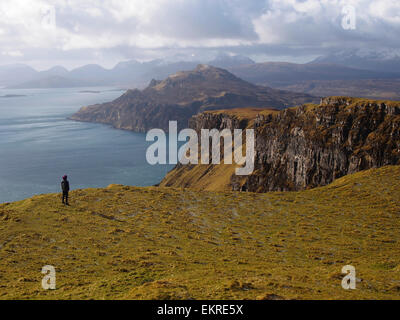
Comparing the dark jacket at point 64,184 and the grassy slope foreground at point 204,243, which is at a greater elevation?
the dark jacket at point 64,184

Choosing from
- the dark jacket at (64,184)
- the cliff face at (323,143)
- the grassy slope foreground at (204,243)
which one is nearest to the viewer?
the grassy slope foreground at (204,243)

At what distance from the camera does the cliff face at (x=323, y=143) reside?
8506 cm

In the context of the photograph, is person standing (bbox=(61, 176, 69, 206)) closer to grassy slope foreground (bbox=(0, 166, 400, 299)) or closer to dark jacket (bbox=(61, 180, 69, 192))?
dark jacket (bbox=(61, 180, 69, 192))

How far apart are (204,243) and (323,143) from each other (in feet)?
274

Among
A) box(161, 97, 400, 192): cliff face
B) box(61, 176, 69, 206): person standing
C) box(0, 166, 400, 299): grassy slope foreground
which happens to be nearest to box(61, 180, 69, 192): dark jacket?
box(61, 176, 69, 206): person standing

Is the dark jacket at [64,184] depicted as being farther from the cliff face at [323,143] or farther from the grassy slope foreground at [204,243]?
the cliff face at [323,143]

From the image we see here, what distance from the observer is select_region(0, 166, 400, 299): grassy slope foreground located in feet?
61.8

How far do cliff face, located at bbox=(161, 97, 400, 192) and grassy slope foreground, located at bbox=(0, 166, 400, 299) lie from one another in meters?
42.2

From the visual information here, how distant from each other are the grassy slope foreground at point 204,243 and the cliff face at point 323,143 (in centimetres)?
4224

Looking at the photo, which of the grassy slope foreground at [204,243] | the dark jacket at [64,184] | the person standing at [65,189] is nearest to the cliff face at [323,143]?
the grassy slope foreground at [204,243]

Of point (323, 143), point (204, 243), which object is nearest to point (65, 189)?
point (204, 243)

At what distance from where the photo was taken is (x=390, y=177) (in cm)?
4691
